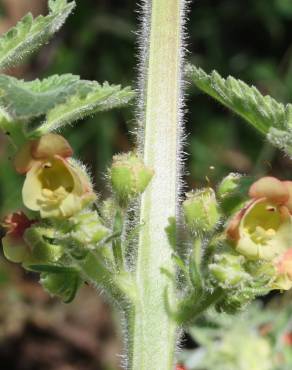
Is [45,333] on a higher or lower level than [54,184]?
lower

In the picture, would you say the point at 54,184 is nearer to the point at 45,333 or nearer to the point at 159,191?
the point at 159,191

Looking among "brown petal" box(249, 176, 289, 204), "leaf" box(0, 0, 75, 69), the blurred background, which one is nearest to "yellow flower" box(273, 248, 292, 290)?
"brown petal" box(249, 176, 289, 204)

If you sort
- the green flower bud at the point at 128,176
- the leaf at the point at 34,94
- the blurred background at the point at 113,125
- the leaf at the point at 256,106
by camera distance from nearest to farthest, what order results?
the leaf at the point at 34,94 < the leaf at the point at 256,106 < the green flower bud at the point at 128,176 < the blurred background at the point at 113,125

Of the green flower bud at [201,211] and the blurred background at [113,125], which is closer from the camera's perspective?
the green flower bud at [201,211]

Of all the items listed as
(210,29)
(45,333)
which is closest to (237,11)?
(210,29)

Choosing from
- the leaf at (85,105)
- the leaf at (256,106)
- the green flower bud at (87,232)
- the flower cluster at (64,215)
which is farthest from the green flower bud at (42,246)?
the leaf at (256,106)

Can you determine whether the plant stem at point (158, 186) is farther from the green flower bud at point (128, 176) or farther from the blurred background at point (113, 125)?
the blurred background at point (113, 125)
